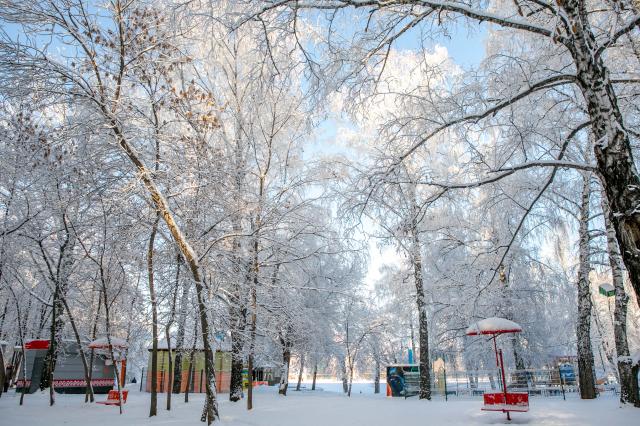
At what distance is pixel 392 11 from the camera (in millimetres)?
5801

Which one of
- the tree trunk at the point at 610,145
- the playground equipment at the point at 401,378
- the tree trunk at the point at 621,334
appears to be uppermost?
the tree trunk at the point at 610,145

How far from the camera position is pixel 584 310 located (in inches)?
460

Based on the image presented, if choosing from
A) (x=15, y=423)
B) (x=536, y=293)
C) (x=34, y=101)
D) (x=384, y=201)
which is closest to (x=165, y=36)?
(x=34, y=101)

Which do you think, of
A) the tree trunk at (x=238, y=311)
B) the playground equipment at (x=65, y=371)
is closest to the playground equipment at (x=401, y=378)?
the tree trunk at (x=238, y=311)

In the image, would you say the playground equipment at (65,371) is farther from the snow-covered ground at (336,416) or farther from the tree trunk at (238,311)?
the tree trunk at (238,311)

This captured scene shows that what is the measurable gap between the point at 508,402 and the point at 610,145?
7.13 metres

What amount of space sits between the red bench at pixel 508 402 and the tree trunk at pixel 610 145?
19.2 ft

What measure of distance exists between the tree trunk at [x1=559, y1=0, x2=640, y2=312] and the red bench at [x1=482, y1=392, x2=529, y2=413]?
5859 mm

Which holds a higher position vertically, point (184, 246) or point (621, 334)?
point (184, 246)

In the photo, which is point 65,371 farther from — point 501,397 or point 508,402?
point 508,402

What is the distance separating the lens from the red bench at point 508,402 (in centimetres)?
911

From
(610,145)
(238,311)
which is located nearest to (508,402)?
(610,145)

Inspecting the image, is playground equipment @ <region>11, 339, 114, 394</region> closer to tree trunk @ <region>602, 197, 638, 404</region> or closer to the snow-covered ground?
the snow-covered ground

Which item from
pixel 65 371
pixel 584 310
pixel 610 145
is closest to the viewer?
pixel 610 145
